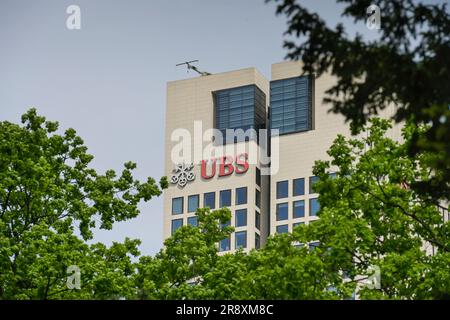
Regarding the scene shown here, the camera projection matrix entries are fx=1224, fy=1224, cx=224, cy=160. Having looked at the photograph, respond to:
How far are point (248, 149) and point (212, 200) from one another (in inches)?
296

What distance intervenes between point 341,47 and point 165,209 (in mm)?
134149

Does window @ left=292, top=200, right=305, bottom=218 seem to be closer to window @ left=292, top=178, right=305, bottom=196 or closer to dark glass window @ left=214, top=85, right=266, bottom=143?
window @ left=292, top=178, right=305, bottom=196

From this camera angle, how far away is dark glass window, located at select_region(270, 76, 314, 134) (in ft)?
474

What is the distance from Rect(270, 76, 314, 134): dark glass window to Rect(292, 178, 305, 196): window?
20.3ft

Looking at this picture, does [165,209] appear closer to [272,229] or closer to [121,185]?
[272,229]

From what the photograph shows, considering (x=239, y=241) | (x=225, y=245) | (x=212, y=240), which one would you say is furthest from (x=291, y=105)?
(x=212, y=240)

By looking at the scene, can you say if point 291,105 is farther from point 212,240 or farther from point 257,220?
point 212,240

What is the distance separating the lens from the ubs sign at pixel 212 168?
146m

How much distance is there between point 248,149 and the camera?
147250 millimetres

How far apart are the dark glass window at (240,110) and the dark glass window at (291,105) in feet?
6.74

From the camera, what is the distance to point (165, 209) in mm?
150125

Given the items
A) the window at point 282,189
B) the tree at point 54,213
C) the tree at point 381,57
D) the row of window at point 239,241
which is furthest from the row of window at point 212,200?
the tree at point 381,57

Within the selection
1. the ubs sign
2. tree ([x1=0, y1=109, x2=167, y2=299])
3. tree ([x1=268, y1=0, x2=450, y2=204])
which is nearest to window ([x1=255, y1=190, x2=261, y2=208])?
the ubs sign
